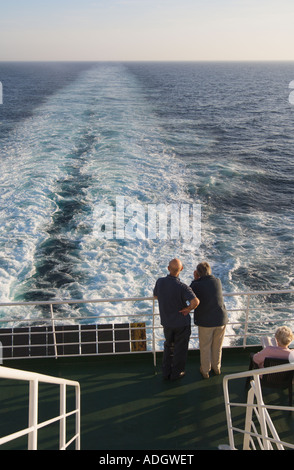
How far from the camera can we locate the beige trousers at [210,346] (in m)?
3.99

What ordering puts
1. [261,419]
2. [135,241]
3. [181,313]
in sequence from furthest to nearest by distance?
[135,241]
[181,313]
[261,419]

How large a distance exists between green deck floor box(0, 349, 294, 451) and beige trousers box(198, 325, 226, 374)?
144 millimetres

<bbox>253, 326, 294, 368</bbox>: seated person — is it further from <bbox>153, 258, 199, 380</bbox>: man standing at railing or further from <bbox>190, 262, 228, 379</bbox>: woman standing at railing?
<bbox>153, 258, 199, 380</bbox>: man standing at railing

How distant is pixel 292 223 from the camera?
15.0m

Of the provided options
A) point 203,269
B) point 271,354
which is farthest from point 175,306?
point 271,354

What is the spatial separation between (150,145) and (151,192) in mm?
7096

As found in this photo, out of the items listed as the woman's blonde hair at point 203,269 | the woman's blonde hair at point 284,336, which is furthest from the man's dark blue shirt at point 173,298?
the woman's blonde hair at point 284,336

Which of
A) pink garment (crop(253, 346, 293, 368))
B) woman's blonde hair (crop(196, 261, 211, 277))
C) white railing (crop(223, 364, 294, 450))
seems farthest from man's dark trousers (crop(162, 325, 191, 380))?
white railing (crop(223, 364, 294, 450))

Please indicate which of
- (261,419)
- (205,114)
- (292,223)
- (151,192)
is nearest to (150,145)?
(151,192)

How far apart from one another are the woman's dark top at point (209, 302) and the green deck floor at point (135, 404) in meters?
0.74

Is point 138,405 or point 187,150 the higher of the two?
point 187,150

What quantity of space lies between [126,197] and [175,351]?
10.8 m
